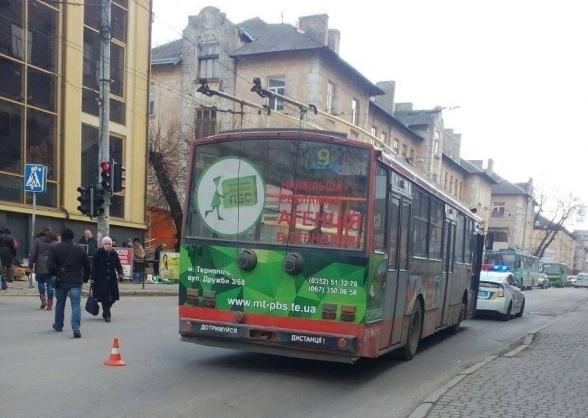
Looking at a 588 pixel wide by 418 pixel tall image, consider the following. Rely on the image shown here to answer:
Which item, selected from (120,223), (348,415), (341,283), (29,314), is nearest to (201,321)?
(341,283)

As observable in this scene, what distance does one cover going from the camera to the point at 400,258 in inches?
330

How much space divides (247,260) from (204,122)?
2793 cm

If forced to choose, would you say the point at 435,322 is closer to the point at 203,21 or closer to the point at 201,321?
the point at 201,321

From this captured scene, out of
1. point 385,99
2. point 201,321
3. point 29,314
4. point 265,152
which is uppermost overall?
point 385,99

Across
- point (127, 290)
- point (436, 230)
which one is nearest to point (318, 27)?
point (127, 290)

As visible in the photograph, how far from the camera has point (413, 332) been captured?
9656mm

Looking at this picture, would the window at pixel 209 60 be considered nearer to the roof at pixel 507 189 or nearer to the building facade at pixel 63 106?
the building facade at pixel 63 106

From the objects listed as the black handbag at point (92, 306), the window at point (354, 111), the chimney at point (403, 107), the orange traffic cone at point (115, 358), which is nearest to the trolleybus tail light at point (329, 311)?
the orange traffic cone at point (115, 358)

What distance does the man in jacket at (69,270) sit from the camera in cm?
970

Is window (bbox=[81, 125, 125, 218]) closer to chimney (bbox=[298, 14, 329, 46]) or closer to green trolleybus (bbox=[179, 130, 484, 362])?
chimney (bbox=[298, 14, 329, 46])

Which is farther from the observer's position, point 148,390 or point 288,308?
point 288,308

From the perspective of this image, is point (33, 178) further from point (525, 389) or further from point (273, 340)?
point (525, 389)

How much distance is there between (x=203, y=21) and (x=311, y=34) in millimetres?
6802

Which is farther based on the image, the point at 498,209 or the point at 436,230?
the point at 498,209
